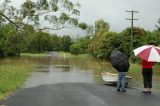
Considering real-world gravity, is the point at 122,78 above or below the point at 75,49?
below

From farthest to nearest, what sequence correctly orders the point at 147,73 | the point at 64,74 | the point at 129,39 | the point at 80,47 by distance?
the point at 80,47
the point at 129,39
the point at 64,74
the point at 147,73

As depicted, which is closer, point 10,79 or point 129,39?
point 10,79

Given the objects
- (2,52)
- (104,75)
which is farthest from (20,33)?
(2,52)

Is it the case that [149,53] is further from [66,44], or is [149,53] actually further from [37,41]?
[66,44]

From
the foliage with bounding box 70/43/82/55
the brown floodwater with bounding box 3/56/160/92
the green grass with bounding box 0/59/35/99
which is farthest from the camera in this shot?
the foliage with bounding box 70/43/82/55

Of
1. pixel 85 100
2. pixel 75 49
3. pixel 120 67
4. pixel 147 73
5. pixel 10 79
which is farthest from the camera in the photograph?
pixel 75 49

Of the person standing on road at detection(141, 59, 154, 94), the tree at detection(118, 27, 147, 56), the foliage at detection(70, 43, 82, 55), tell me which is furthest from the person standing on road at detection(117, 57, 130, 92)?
the foliage at detection(70, 43, 82, 55)

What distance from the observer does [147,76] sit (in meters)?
17.3

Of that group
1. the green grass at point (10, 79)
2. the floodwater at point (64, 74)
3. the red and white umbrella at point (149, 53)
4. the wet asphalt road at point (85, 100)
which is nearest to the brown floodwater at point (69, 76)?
the floodwater at point (64, 74)

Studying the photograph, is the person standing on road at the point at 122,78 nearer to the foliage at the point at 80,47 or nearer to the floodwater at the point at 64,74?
the floodwater at the point at 64,74

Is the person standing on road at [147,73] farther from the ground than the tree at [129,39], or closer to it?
closer to it

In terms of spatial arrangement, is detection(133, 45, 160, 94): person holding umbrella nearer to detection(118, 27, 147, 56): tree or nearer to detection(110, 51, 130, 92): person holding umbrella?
detection(110, 51, 130, 92): person holding umbrella

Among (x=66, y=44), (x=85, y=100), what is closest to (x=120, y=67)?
(x=85, y=100)

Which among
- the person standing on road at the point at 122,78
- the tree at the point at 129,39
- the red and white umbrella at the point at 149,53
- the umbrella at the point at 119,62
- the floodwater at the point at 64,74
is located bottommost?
the floodwater at the point at 64,74
